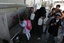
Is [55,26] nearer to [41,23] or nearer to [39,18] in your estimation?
[41,23]

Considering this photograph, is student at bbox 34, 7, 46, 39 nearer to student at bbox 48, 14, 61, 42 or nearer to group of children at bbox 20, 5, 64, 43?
group of children at bbox 20, 5, 64, 43

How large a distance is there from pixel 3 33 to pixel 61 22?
3.16m

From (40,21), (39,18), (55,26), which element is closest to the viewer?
(55,26)

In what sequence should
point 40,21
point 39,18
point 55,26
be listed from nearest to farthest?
point 55,26 → point 40,21 → point 39,18

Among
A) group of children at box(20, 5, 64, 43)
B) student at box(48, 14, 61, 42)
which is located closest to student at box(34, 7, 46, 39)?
group of children at box(20, 5, 64, 43)

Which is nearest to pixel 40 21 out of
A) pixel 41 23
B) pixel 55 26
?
pixel 41 23

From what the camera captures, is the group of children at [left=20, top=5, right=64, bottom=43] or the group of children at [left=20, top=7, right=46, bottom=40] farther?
the group of children at [left=20, top=7, right=46, bottom=40]

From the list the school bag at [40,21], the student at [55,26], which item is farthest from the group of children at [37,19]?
the student at [55,26]

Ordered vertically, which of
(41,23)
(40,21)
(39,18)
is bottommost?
(41,23)

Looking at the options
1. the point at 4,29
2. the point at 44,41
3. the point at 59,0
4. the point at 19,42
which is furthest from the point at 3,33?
the point at 59,0

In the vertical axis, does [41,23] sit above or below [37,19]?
below

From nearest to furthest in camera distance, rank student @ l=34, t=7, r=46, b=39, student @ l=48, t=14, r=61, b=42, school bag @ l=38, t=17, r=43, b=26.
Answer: student @ l=48, t=14, r=61, b=42
school bag @ l=38, t=17, r=43, b=26
student @ l=34, t=7, r=46, b=39

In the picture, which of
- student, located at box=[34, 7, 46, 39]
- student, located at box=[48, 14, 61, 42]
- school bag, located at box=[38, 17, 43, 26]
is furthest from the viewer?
student, located at box=[34, 7, 46, 39]

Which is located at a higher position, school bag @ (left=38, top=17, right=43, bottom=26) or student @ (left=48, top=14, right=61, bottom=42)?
student @ (left=48, top=14, right=61, bottom=42)
